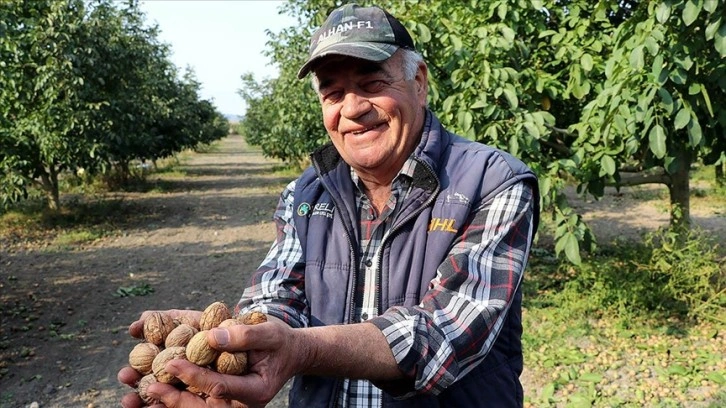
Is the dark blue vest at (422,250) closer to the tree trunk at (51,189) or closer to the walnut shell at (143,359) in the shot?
the walnut shell at (143,359)

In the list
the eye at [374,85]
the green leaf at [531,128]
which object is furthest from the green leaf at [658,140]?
the eye at [374,85]

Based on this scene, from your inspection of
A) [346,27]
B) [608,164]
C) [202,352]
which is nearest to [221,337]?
[202,352]

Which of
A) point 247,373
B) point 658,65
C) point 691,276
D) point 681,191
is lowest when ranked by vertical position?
point 691,276

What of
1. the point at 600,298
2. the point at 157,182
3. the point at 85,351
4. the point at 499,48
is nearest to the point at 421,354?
the point at 499,48

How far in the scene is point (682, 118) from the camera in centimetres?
384

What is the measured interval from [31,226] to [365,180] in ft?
37.8

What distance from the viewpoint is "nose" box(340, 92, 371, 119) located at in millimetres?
1716

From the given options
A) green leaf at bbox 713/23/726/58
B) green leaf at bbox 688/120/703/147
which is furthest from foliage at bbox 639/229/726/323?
green leaf at bbox 713/23/726/58

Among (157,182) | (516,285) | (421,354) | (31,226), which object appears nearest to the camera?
(421,354)

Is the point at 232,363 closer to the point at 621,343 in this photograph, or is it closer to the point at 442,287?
the point at 442,287

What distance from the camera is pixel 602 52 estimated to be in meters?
5.49

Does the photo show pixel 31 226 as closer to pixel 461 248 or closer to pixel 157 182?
pixel 157 182

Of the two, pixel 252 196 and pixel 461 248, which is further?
pixel 252 196

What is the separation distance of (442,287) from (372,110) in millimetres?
553
